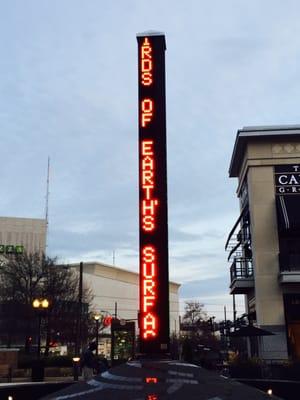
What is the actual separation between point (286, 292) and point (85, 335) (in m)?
36.0

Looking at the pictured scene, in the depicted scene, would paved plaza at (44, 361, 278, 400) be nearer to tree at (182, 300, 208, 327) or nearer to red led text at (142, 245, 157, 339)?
red led text at (142, 245, 157, 339)

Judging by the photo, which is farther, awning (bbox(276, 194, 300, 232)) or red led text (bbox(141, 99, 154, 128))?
awning (bbox(276, 194, 300, 232))

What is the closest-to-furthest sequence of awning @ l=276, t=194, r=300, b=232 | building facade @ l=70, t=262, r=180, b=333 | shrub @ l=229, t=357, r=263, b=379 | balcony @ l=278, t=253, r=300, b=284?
1. shrub @ l=229, t=357, r=263, b=379
2. awning @ l=276, t=194, r=300, b=232
3. balcony @ l=278, t=253, r=300, b=284
4. building facade @ l=70, t=262, r=180, b=333

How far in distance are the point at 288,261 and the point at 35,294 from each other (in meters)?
27.6

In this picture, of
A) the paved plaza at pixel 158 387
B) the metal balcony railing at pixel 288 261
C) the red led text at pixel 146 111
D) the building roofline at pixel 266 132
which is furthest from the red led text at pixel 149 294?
the building roofline at pixel 266 132

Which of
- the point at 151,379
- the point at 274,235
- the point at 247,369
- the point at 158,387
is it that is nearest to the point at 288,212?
the point at 274,235

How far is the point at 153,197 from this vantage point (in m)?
16.9

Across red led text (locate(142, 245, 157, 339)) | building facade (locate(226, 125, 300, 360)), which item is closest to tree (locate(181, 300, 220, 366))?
building facade (locate(226, 125, 300, 360))

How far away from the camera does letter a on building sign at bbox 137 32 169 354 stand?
1606 cm

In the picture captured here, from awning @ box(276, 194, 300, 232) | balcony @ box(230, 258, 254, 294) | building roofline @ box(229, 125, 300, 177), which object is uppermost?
building roofline @ box(229, 125, 300, 177)

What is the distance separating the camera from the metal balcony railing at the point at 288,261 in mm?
29094

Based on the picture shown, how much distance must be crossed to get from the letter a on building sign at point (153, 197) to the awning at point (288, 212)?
12482 millimetres

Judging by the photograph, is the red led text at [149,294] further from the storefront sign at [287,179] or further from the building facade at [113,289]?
the building facade at [113,289]

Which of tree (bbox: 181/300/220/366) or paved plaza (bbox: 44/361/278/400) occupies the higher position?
tree (bbox: 181/300/220/366)
